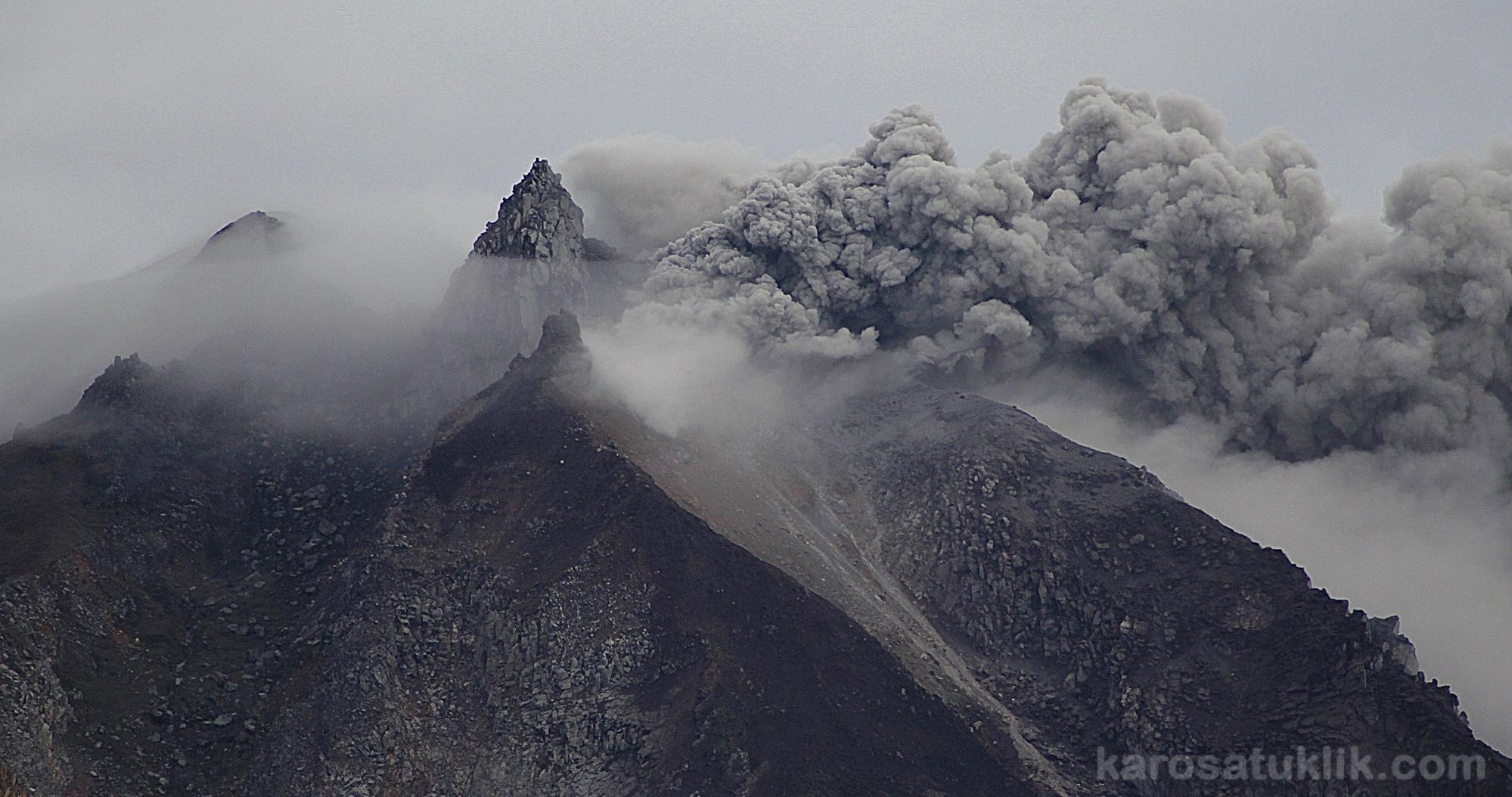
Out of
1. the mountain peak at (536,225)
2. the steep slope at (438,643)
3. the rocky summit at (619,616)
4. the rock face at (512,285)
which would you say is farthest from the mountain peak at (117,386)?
the mountain peak at (536,225)

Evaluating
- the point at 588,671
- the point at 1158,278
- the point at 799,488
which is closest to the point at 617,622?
the point at 588,671

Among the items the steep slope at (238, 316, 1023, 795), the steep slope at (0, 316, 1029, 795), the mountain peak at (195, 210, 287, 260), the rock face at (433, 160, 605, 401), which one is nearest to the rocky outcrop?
the mountain peak at (195, 210, 287, 260)

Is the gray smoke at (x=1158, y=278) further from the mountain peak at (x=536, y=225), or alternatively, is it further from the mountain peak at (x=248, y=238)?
the mountain peak at (x=248, y=238)

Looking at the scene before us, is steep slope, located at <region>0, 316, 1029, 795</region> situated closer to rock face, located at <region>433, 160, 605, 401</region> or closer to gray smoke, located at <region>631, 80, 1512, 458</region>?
rock face, located at <region>433, 160, 605, 401</region>

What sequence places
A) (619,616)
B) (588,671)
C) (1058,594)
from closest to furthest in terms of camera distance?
1. (588,671)
2. (619,616)
3. (1058,594)

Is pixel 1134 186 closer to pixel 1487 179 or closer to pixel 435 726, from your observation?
pixel 1487 179

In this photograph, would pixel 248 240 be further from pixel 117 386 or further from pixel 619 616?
pixel 619 616
